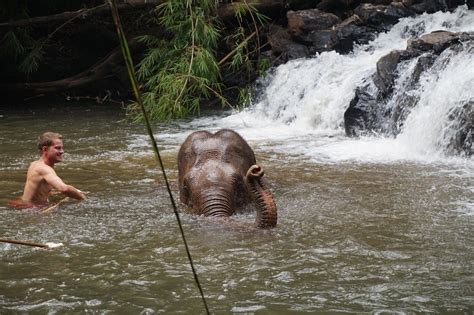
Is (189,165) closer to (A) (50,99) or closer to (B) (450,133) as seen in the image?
(B) (450,133)

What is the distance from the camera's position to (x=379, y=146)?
10711 millimetres

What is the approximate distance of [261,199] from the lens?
6086 mm

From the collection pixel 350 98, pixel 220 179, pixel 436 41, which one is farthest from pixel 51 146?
pixel 436 41

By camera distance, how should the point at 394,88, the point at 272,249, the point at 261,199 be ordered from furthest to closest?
the point at 394,88 < the point at 261,199 < the point at 272,249

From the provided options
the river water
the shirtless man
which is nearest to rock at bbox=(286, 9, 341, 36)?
the river water

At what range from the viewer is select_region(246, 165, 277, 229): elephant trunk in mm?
5961

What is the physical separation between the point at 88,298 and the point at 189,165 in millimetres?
2719

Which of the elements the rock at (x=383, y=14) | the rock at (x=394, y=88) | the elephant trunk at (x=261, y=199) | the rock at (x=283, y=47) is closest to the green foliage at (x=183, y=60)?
the rock at (x=283, y=47)

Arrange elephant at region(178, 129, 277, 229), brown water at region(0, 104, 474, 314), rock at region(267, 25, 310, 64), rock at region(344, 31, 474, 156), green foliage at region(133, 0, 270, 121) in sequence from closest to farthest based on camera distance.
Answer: brown water at region(0, 104, 474, 314), elephant at region(178, 129, 277, 229), rock at region(344, 31, 474, 156), green foliage at region(133, 0, 270, 121), rock at region(267, 25, 310, 64)

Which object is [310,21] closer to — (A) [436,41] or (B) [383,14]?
(B) [383,14]

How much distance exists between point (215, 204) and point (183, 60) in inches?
253

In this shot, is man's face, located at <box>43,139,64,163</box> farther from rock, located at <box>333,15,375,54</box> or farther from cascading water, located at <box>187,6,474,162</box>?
rock, located at <box>333,15,375,54</box>

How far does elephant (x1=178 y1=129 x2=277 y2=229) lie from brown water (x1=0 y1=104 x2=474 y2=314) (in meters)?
0.16

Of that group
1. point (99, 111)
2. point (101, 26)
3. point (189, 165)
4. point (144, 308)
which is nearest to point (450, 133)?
point (189, 165)
